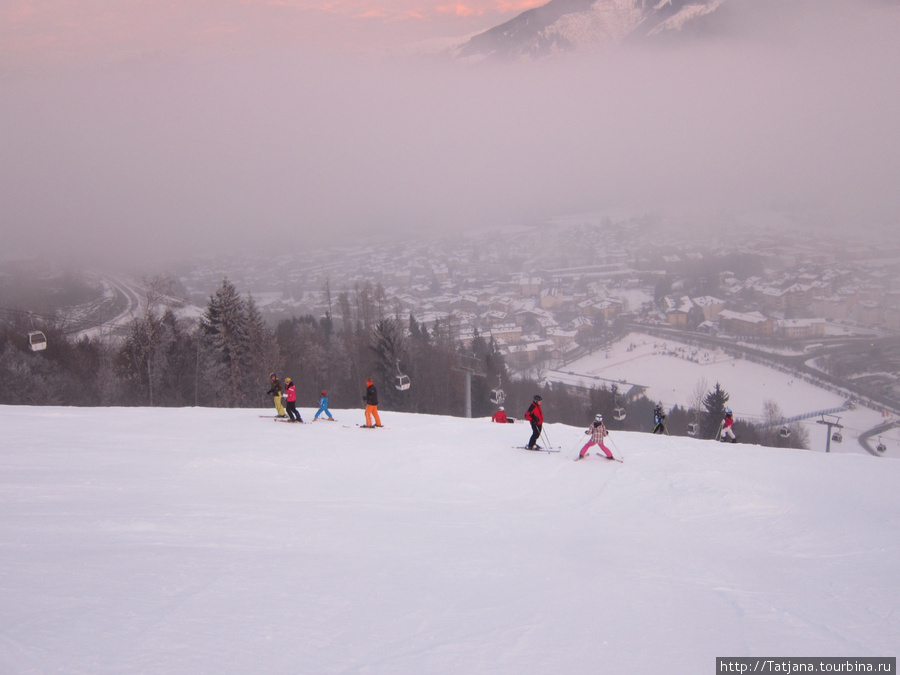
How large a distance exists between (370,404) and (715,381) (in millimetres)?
54955

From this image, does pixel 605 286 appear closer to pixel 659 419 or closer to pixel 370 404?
pixel 659 419

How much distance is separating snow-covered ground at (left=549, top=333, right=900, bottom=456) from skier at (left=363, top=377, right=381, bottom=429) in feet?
144

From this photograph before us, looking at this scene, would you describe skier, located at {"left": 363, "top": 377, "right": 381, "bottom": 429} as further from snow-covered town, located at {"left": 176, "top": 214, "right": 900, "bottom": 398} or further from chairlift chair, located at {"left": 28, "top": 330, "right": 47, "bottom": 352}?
snow-covered town, located at {"left": 176, "top": 214, "right": 900, "bottom": 398}

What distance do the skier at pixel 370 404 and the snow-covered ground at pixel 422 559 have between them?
2.65 meters

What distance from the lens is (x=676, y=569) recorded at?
720 centimetres

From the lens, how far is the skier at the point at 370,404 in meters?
15.7

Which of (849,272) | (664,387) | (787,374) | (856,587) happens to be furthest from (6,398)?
(849,272)

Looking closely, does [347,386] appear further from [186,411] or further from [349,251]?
[349,251]

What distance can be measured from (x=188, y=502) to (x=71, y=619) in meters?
4.10

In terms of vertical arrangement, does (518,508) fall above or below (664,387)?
above

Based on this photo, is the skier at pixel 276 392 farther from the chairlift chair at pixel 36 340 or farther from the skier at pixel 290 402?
the chairlift chair at pixel 36 340

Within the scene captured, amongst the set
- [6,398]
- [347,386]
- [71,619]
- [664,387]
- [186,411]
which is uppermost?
[71,619]

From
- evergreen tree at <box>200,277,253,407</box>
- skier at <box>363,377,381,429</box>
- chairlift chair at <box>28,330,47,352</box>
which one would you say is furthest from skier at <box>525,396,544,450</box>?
evergreen tree at <box>200,277,253,407</box>

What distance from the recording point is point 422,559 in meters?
6.78
